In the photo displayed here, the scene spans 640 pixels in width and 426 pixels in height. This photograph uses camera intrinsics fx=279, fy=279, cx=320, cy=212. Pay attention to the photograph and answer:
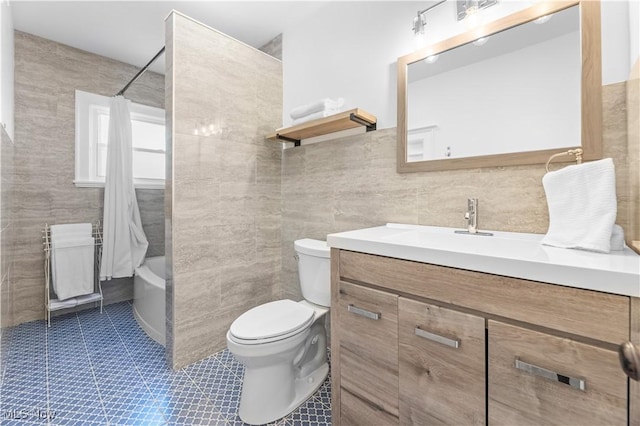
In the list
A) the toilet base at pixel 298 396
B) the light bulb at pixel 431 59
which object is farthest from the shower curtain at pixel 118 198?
the light bulb at pixel 431 59

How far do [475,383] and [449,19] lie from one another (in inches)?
65.3

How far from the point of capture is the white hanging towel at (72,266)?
2.44 metres

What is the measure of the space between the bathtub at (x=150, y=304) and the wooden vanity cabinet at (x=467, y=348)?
154 centimetres

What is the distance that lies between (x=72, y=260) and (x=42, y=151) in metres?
1.01

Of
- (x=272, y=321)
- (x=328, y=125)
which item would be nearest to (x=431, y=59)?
(x=328, y=125)

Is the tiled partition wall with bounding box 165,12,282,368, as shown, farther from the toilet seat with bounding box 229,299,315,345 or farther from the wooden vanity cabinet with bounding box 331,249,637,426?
the wooden vanity cabinet with bounding box 331,249,637,426

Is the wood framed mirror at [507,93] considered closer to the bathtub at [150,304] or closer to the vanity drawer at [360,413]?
the vanity drawer at [360,413]

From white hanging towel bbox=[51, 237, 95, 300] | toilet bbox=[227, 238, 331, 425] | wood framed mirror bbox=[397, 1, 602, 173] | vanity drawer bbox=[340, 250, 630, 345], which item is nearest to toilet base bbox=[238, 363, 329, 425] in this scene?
toilet bbox=[227, 238, 331, 425]

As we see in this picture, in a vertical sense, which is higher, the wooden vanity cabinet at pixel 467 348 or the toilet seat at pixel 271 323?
the wooden vanity cabinet at pixel 467 348

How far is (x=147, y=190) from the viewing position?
10.1ft

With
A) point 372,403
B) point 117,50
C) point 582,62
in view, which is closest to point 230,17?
point 117,50

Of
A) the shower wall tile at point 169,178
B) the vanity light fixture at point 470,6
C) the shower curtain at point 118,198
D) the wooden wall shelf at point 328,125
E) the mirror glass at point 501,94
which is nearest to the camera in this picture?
the mirror glass at point 501,94

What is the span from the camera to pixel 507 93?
4.28 feet

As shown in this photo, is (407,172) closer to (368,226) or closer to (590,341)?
(368,226)
